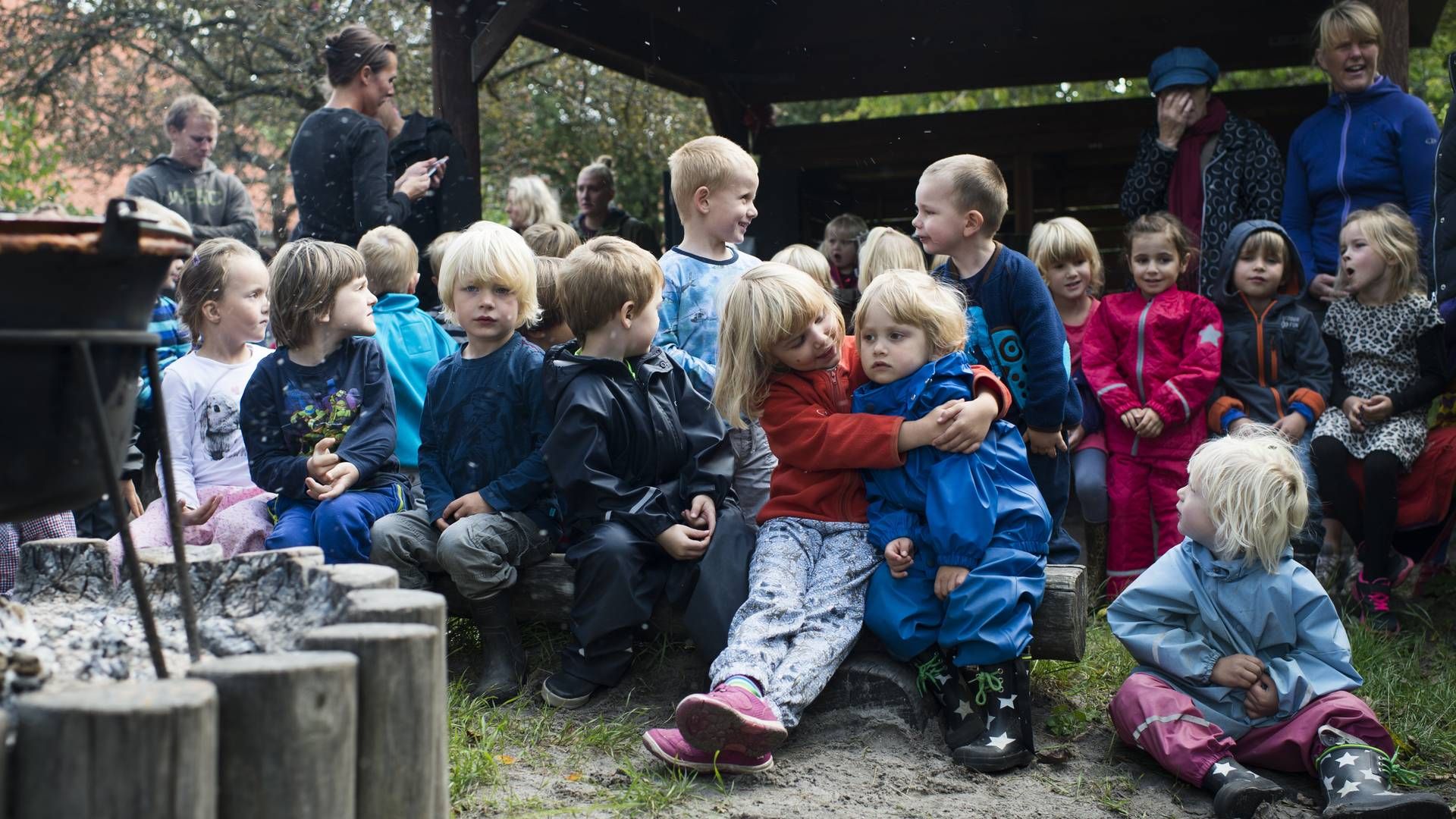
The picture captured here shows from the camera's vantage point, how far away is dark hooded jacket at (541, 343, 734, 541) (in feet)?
12.8

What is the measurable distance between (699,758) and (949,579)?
0.83 meters

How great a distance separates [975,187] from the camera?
434 cm

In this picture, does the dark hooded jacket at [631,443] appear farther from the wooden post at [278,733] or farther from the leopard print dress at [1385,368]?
the leopard print dress at [1385,368]

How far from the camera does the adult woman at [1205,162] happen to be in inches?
238

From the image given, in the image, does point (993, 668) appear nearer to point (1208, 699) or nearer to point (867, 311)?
point (1208, 699)

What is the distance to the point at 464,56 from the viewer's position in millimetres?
7430

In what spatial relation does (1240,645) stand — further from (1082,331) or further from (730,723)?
(1082,331)

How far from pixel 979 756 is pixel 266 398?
8.36 ft

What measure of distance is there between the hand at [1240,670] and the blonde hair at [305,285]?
9.74 feet

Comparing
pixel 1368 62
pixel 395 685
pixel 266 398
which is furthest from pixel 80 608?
pixel 1368 62

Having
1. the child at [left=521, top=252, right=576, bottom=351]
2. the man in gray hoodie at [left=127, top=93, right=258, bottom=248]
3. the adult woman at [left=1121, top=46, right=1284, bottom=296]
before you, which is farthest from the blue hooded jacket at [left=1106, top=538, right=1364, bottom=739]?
the man in gray hoodie at [left=127, top=93, right=258, bottom=248]

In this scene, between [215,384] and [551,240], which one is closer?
[215,384]

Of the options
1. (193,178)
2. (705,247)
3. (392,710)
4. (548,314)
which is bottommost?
(392,710)

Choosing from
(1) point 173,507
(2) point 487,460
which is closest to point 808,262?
(2) point 487,460
